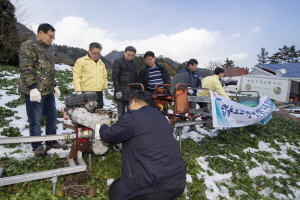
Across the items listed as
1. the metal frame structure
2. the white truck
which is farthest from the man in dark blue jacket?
the white truck

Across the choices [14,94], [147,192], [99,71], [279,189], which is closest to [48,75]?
[99,71]

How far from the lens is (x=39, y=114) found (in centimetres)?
313

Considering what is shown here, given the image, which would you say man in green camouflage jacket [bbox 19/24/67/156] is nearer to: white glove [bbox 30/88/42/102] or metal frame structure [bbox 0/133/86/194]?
white glove [bbox 30/88/42/102]

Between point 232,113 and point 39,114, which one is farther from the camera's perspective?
point 232,113

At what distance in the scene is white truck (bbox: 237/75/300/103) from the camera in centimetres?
1565

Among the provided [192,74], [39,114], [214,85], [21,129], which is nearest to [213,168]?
[214,85]

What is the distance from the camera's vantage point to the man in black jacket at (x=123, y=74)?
14.4ft

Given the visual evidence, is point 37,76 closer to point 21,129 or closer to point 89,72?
point 89,72

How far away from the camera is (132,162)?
210cm

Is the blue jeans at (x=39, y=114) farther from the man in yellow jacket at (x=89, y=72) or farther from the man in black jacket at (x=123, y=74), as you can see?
the man in black jacket at (x=123, y=74)

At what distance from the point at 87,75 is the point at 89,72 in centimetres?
7

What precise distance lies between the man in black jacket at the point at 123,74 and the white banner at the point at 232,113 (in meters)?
1.98

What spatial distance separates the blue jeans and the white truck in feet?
57.4

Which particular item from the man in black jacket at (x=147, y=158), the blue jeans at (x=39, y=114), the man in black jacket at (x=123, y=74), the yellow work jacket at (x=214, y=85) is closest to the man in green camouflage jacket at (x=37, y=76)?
the blue jeans at (x=39, y=114)
